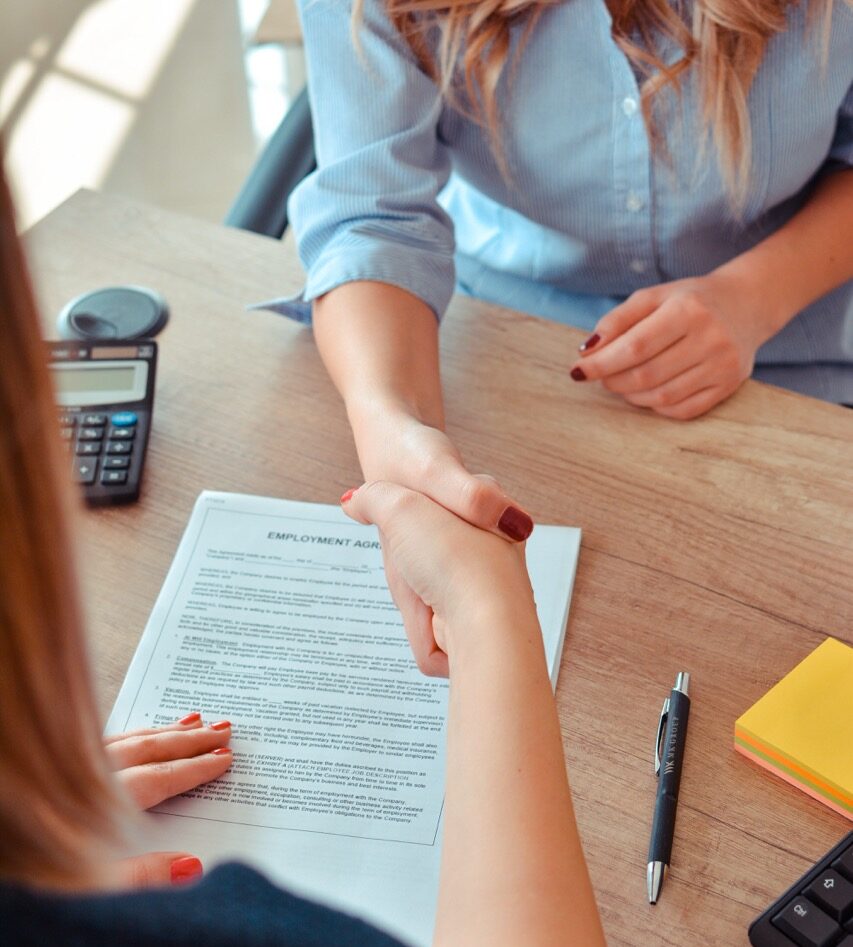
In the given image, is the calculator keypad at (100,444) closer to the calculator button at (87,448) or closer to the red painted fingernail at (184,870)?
the calculator button at (87,448)

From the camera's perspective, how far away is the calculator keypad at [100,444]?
2.93 feet

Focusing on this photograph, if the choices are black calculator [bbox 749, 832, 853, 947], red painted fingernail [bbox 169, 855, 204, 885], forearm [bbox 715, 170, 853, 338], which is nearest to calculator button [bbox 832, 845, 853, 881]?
black calculator [bbox 749, 832, 853, 947]

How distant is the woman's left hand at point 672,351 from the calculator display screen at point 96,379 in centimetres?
37

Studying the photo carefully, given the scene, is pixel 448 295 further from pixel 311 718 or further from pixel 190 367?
pixel 311 718

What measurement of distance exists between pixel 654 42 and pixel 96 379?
56cm

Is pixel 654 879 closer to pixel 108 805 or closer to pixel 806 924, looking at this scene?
pixel 806 924

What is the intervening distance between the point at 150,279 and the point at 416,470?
422 mm

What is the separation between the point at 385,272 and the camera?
98 centimetres

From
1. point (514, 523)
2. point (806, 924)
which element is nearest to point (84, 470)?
point (514, 523)

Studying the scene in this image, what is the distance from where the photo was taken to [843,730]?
68 cm

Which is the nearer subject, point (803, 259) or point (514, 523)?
point (514, 523)

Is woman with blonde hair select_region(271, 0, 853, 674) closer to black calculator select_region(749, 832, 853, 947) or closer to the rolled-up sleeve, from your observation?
the rolled-up sleeve

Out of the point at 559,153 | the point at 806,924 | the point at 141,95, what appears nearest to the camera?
the point at 806,924

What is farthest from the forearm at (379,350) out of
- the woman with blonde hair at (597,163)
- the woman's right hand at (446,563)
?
the woman's right hand at (446,563)
